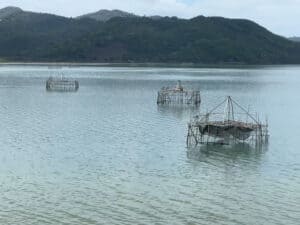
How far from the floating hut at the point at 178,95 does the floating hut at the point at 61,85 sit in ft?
87.5

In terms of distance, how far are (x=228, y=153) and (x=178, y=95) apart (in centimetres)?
4574

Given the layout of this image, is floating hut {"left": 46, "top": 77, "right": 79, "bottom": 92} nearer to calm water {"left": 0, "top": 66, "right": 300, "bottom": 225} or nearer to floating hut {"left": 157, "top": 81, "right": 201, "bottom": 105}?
floating hut {"left": 157, "top": 81, "right": 201, "bottom": 105}

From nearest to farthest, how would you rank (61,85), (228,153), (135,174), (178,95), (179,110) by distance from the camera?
(135,174) → (228,153) → (179,110) → (178,95) → (61,85)

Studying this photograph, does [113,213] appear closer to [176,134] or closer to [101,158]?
[101,158]

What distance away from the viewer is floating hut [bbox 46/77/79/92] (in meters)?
107

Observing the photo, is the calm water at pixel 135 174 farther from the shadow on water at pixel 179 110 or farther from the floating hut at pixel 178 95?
the floating hut at pixel 178 95

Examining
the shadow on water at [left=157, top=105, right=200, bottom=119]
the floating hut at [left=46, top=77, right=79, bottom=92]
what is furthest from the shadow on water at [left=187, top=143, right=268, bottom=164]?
the floating hut at [left=46, top=77, right=79, bottom=92]

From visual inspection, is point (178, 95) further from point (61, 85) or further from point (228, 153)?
→ point (228, 153)

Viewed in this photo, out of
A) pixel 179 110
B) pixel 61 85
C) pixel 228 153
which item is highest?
pixel 61 85

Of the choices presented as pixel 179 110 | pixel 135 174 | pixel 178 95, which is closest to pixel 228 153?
pixel 135 174

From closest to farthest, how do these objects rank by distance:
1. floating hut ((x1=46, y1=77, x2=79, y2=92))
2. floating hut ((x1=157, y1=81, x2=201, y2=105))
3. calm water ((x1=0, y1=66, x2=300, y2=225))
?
calm water ((x1=0, y1=66, x2=300, y2=225))
floating hut ((x1=157, y1=81, x2=201, y2=105))
floating hut ((x1=46, y1=77, x2=79, y2=92))

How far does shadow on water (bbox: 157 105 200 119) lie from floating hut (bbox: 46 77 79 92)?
33430 mm

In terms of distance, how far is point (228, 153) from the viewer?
42469 mm

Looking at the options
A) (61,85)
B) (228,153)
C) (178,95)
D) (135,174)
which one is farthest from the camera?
(61,85)
